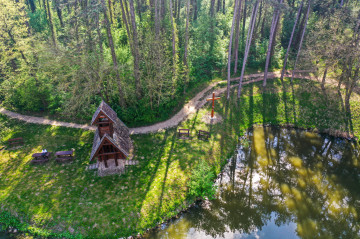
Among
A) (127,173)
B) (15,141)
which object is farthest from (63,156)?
(15,141)

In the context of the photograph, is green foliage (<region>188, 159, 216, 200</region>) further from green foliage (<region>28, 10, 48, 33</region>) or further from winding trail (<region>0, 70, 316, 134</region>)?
green foliage (<region>28, 10, 48, 33</region>)

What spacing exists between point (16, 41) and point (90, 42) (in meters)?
13.3

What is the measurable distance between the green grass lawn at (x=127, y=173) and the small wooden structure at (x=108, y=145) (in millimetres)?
1146

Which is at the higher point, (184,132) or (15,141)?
(184,132)

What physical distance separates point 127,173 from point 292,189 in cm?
1481

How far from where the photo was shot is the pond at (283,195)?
15.8m

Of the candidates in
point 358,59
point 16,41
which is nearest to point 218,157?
point 358,59

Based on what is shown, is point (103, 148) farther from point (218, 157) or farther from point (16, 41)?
point (16, 41)

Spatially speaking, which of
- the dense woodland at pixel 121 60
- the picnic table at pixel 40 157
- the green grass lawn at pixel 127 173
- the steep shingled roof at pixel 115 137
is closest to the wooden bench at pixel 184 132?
the green grass lawn at pixel 127 173

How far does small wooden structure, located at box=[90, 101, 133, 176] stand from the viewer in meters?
17.5

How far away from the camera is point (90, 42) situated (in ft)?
68.7

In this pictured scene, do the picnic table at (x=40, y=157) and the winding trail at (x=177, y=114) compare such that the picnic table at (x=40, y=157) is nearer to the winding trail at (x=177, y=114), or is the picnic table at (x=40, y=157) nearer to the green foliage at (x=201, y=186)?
the winding trail at (x=177, y=114)

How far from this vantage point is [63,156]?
20578 mm

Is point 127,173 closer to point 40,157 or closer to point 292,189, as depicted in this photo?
point 40,157
